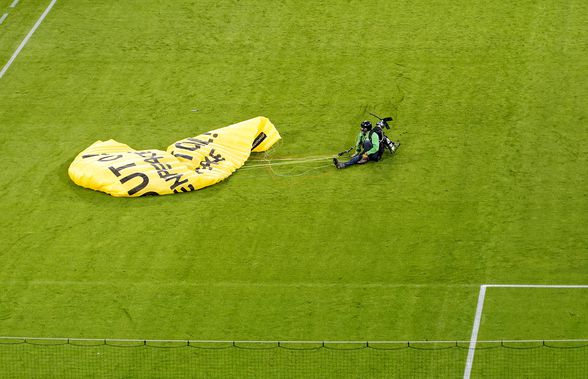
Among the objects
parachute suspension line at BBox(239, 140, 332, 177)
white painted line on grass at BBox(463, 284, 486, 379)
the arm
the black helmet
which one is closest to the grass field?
white painted line on grass at BBox(463, 284, 486, 379)

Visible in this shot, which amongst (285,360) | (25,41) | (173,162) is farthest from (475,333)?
(25,41)

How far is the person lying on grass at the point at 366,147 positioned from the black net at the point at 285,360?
7.46 metres

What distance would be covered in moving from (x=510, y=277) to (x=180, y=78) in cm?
1374

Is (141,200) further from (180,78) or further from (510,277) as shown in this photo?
(510,277)

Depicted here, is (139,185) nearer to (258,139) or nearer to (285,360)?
(258,139)

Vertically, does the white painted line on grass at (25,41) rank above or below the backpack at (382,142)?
below

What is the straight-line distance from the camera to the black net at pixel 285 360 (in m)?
26.1

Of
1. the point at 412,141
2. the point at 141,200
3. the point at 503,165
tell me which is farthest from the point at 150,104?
the point at 503,165

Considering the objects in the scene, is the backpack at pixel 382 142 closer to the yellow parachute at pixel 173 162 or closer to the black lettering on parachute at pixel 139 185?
the yellow parachute at pixel 173 162

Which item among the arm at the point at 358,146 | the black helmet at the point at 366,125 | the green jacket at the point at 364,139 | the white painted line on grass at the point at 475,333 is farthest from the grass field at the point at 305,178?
the black helmet at the point at 366,125

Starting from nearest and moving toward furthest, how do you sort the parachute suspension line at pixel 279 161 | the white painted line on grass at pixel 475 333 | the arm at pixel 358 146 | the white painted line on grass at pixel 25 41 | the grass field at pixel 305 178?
the white painted line on grass at pixel 475 333
the grass field at pixel 305 178
the arm at pixel 358 146
the parachute suspension line at pixel 279 161
the white painted line on grass at pixel 25 41

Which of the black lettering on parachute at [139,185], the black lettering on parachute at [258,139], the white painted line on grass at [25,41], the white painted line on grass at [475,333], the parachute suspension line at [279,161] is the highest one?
the black lettering on parachute at [139,185]

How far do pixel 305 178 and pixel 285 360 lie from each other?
24.2ft

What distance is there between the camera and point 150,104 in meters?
Result: 37.0
